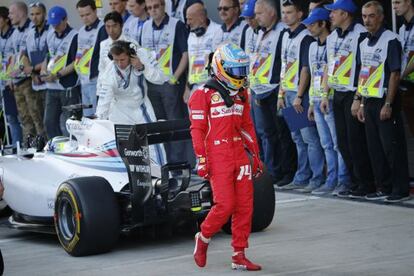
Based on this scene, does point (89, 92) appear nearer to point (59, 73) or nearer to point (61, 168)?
point (59, 73)

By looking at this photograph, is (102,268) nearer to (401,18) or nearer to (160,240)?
(160,240)

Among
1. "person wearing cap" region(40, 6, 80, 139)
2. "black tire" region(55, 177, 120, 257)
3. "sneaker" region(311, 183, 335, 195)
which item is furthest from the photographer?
"person wearing cap" region(40, 6, 80, 139)

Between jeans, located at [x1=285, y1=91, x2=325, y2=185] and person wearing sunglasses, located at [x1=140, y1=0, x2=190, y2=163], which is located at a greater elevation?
person wearing sunglasses, located at [x1=140, y1=0, x2=190, y2=163]

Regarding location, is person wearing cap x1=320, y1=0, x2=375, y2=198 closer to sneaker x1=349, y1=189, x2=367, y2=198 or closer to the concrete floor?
sneaker x1=349, y1=189, x2=367, y2=198

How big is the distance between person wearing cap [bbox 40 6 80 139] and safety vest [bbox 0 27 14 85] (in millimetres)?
1518

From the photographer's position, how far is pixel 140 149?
959cm

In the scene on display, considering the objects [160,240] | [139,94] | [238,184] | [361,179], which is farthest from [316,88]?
[238,184]

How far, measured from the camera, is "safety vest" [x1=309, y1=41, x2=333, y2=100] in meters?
12.4

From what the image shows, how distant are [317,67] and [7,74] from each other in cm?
717

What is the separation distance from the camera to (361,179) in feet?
39.3

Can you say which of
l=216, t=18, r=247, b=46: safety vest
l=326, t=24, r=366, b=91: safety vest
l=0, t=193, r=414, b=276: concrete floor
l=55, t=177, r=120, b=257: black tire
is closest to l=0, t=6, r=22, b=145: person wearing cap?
l=216, t=18, r=247, b=46: safety vest

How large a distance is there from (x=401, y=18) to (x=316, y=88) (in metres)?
1.30

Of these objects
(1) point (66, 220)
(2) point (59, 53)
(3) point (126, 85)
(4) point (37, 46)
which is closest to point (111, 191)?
(1) point (66, 220)

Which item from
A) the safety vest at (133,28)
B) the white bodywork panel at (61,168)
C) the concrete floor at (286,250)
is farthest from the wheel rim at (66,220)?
the safety vest at (133,28)
